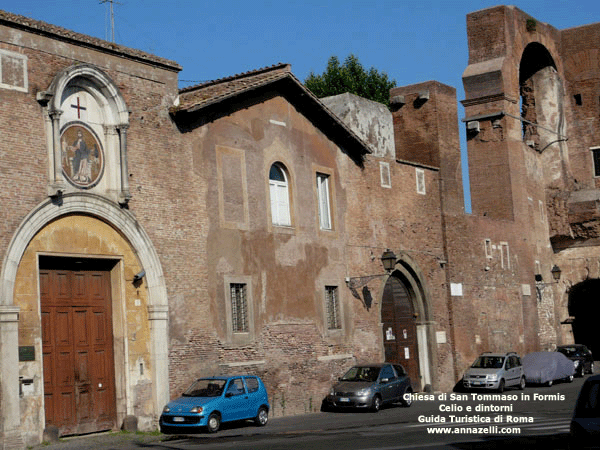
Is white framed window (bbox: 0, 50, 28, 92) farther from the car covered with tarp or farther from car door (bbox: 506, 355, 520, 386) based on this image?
the car covered with tarp

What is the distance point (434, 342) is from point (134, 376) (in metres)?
13.6

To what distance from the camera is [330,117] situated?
2808 centimetres

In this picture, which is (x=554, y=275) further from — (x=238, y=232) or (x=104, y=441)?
(x=104, y=441)

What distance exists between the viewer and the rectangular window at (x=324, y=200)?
28295mm

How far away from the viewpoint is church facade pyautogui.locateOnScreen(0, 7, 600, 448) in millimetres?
19734

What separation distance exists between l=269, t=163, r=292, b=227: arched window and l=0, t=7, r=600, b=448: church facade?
0.17 ft

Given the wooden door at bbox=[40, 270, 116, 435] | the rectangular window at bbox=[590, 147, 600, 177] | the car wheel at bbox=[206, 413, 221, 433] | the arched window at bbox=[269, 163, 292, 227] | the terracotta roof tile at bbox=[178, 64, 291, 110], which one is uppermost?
the rectangular window at bbox=[590, 147, 600, 177]

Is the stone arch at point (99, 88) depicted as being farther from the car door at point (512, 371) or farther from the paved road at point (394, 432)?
the car door at point (512, 371)

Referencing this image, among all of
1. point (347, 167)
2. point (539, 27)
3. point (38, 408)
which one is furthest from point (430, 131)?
point (38, 408)

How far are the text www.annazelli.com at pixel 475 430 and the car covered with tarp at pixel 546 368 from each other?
15342 mm

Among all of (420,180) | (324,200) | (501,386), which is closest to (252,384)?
(324,200)

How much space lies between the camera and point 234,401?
21.1m

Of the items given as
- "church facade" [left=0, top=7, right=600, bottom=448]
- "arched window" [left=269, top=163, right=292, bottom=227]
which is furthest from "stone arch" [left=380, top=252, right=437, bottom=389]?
"arched window" [left=269, top=163, right=292, bottom=227]

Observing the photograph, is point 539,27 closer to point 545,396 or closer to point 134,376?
point 545,396
